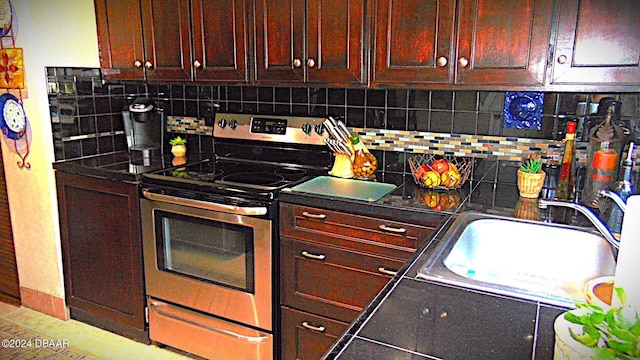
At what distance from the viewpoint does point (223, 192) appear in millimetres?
2229

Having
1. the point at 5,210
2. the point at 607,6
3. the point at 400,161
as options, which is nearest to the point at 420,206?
the point at 400,161

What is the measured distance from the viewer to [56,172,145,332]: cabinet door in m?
2.53

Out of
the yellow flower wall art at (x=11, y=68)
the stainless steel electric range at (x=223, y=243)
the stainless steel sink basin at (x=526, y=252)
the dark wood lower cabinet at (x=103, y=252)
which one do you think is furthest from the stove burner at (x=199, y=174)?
the stainless steel sink basin at (x=526, y=252)

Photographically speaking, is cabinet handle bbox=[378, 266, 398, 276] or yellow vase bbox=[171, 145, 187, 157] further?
yellow vase bbox=[171, 145, 187, 157]

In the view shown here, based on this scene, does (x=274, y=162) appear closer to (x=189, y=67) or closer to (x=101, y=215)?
(x=189, y=67)

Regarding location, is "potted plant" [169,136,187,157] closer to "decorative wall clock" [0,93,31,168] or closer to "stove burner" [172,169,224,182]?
"stove burner" [172,169,224,182]

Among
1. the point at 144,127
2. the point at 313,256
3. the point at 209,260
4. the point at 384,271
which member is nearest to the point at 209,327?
the point at 209,260

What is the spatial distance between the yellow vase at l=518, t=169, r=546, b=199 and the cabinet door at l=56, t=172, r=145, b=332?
180cm

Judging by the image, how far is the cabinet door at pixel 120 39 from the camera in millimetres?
2646

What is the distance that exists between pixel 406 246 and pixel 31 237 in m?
2.26

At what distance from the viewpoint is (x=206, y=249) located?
234 centimetres

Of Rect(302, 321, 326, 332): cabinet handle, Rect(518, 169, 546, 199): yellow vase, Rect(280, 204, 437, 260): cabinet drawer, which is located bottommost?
Rect(302, 321, 326, 332): cabinet handle

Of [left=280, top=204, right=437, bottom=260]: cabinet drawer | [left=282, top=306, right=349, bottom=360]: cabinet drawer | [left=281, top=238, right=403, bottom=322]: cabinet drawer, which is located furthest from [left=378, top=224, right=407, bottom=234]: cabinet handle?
[left=282, top=306, right=349, bottom=360]: cabinet drawer

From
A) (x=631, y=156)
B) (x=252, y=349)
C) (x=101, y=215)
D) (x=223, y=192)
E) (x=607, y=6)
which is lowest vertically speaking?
(x=252, y=349)
